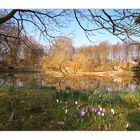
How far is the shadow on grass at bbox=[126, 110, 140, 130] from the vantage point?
284 centimetres

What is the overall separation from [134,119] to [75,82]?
518mm

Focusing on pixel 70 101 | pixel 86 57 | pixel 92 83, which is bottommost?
pixel 70 101

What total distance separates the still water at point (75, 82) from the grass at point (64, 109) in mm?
35

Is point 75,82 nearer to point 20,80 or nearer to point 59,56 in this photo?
point 59,56

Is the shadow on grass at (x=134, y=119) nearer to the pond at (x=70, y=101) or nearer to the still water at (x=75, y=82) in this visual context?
the pond at (x=70, y=101)

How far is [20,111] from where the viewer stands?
9.35 ft

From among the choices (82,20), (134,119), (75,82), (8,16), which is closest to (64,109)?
(75,82)

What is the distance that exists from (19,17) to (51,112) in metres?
0.75

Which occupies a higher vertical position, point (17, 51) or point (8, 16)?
point (8, 16)

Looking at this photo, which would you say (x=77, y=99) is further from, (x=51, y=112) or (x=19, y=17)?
(x=19, y=17)

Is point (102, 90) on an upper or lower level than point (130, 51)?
lower

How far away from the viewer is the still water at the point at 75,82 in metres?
2.90

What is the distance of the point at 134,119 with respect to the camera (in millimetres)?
2867
